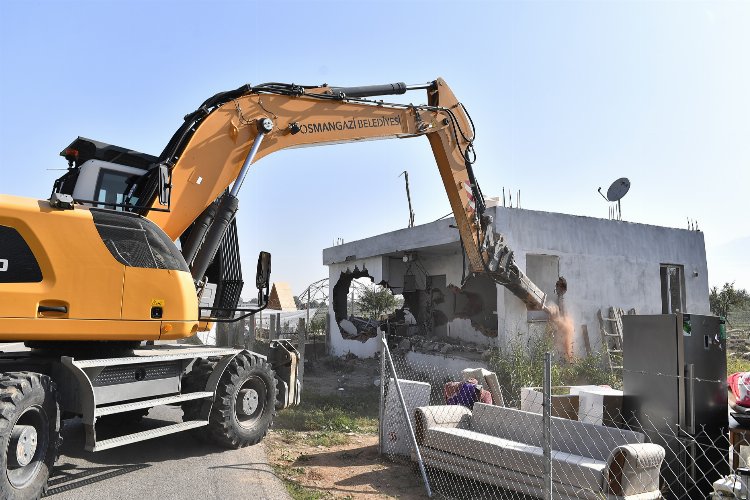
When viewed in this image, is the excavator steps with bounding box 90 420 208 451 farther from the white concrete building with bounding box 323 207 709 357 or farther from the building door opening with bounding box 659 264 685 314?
the building door opening with bounding box 659 264 685 314

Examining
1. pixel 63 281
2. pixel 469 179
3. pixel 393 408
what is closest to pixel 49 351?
pixel 63 281

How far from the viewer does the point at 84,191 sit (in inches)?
259

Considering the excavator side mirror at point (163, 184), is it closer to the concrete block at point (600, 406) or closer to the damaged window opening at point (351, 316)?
the concrete block at point (600, 406)

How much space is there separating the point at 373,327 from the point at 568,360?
7134 millimetres

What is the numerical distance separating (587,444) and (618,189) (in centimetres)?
1332

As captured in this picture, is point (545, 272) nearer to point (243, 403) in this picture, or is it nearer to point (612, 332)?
point (612, 332)

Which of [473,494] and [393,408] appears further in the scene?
[393,408]

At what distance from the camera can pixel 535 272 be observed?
15391 millimetres

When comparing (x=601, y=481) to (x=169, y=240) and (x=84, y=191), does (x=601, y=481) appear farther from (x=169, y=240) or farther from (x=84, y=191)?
(x=84, y=191)

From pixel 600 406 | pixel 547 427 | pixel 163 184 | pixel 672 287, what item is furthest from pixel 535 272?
pixel 163 184

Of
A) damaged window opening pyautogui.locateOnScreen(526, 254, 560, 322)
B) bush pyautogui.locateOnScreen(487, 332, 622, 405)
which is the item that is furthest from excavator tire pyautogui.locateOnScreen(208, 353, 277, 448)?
damaged window opening pyautogui.locateOnScreen(526, 254, 560, 322)

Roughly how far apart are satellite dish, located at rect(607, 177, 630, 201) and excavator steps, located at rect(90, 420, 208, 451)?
14.7 m

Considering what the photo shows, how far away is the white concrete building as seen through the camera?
14.6 m


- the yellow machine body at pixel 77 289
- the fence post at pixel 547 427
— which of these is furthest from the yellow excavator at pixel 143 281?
the fence post at pixel 547 427
